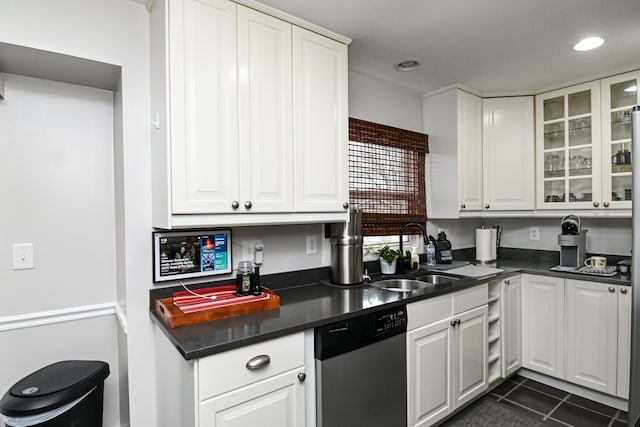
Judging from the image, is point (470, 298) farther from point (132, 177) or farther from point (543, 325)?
point (132, 177)

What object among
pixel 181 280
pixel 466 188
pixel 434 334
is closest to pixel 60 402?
pixel 181 280

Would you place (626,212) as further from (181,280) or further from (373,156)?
(181,280)

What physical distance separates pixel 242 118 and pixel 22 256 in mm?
1274

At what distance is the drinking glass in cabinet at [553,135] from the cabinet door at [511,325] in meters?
1.14

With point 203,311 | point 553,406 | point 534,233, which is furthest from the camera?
point 534,233

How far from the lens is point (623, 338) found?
2293 millimetres

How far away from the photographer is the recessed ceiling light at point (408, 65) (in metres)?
2.40

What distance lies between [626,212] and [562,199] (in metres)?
0.41

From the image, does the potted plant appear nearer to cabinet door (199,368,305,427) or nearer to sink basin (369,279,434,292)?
sink basin (369,279,434,292)

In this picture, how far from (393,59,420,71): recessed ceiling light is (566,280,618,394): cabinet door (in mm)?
1926

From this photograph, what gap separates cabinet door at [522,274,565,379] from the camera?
8.46ft

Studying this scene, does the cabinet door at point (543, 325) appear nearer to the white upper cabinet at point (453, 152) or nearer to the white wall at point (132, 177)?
the white upper cabinet at point (453, 152)

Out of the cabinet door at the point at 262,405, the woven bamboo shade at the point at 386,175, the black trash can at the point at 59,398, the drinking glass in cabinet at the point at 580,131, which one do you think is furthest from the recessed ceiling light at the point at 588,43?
the black trash can at the point at 59,398

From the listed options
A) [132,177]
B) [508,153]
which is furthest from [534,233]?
[132,177]
